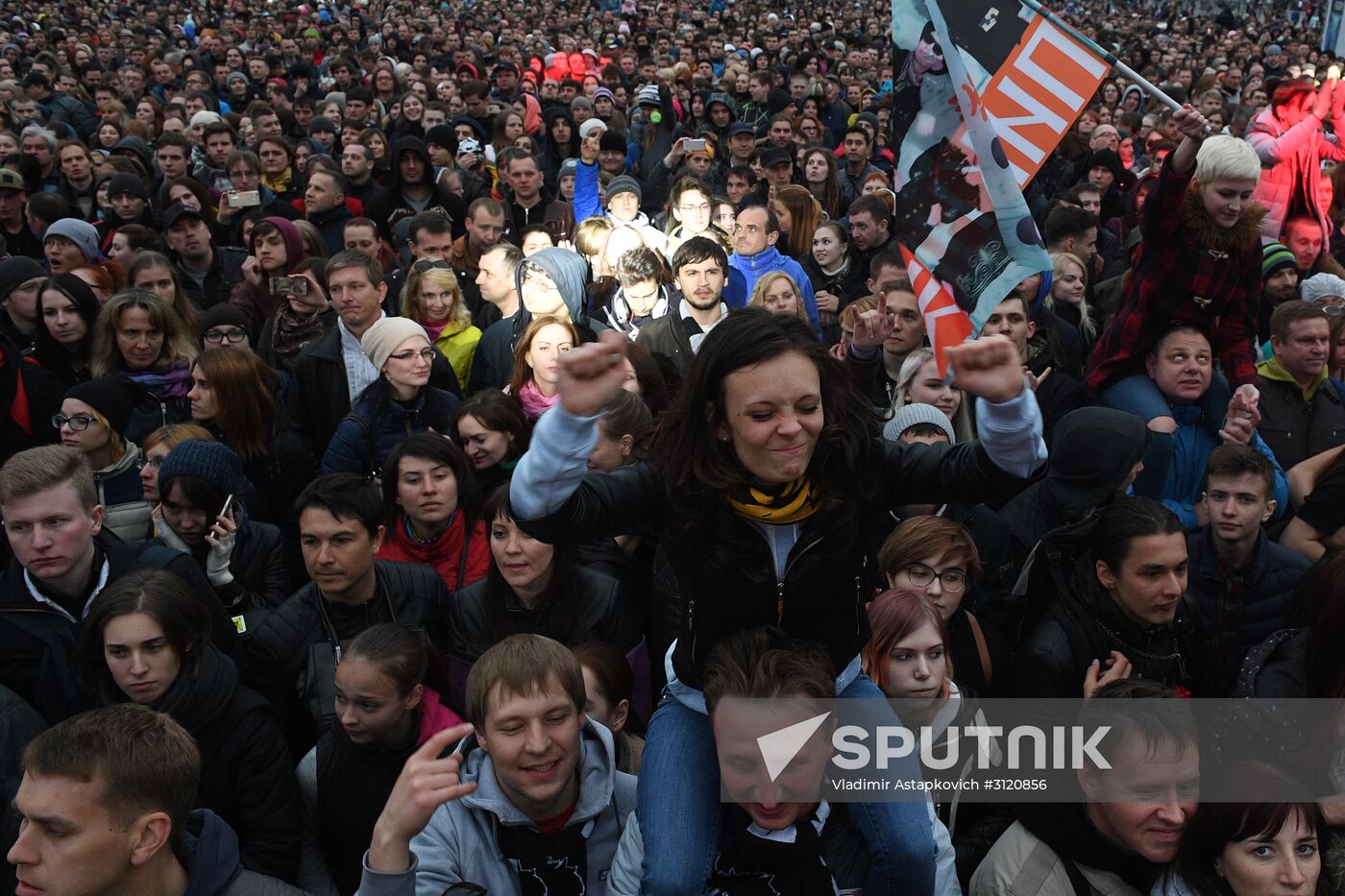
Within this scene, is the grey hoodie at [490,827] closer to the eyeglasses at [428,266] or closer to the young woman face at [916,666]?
the young woman face at [916,666]

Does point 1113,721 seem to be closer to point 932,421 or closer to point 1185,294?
point 932,421

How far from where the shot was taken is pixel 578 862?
2.87 meters

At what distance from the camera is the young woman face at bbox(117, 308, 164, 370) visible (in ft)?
18.2

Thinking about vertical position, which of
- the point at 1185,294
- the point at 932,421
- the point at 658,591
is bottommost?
the point at 658,591

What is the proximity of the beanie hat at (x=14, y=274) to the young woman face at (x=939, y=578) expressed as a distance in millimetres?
5267

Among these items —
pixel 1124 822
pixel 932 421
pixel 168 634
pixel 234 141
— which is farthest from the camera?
pixel 234 141

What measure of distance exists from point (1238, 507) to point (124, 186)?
7.76 metres

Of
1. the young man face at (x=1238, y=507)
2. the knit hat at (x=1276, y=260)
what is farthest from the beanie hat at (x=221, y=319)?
the knit hat at (x=1276, y=260)

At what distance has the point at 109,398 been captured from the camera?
493cm

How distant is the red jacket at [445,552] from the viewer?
4.39 meters

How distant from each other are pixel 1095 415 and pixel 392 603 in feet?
8.66

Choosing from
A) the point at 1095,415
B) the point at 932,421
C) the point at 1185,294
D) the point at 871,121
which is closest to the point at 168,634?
the point at 932,421

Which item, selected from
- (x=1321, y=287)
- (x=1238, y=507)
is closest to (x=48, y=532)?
(x=1238, y=507)

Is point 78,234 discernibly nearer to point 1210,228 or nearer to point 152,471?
point 152,471
